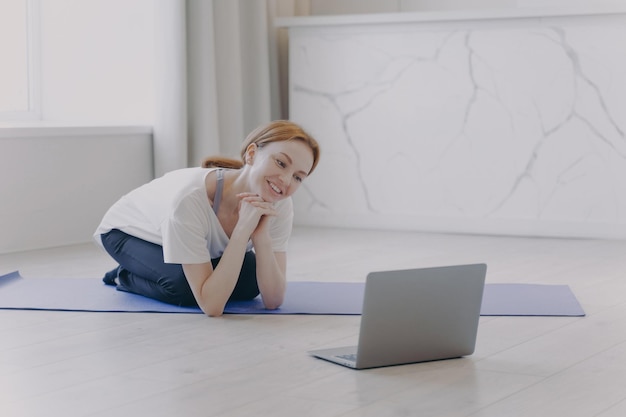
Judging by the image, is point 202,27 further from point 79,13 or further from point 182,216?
point 182,216

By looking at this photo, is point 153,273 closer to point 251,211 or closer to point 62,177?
point 251,211

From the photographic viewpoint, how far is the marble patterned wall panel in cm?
424

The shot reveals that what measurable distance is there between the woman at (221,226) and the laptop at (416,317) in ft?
1.52

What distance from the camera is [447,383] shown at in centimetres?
187

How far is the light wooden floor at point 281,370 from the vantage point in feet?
5.61

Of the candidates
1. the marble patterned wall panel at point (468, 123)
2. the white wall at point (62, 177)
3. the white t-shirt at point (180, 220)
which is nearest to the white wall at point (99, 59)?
the white wall at point (62, 177)

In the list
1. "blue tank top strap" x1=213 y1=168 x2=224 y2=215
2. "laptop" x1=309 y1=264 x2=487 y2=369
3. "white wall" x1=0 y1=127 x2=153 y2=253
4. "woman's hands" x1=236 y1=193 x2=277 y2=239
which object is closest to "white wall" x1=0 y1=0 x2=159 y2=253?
"white wall" x1=0 y1=127 x2=153 y2=253

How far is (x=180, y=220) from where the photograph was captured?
2.45 m

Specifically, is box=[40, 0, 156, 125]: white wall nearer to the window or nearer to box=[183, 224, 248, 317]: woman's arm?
the window

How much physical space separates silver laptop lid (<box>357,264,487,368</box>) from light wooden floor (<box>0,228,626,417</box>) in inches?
1.3

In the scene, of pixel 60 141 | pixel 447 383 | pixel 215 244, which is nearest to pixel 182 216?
pixel 215 244

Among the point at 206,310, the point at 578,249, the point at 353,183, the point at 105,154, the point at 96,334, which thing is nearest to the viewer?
the point at 96,334

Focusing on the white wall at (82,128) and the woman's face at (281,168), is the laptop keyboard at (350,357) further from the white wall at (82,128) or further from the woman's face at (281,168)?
the white wall at (82,128)

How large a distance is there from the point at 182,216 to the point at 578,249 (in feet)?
6.48
